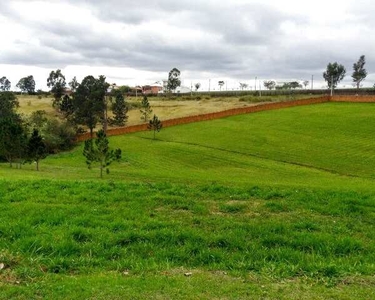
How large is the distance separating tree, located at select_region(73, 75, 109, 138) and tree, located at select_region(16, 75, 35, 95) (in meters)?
92.8

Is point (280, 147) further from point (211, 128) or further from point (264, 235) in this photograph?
point (264, 235)

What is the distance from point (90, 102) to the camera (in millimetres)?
66438

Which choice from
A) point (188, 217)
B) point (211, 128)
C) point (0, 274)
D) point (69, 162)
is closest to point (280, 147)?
point (211, 128)

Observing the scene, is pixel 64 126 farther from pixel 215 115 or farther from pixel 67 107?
pixel 215 115

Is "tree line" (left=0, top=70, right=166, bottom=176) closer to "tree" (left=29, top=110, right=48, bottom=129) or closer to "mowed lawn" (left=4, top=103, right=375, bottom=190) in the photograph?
"tree" (left=29, top=110, right=48, bottom=129)

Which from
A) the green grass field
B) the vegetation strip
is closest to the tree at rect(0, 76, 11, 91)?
the vegetation strip

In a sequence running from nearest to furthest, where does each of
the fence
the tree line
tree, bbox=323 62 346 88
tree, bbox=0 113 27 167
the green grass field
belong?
the green grass field < the tree line < tree, bbox=0 113 27 167 < the fence < tree, bbox=323 62 346 88

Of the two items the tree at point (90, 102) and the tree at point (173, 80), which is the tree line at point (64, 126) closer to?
the tree at point (90, 102)

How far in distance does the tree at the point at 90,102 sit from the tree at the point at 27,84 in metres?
92.8

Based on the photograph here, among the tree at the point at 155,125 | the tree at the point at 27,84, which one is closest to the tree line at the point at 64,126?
the tree at the point at 155,125

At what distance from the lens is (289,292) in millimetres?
5004

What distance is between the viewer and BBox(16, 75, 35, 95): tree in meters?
153

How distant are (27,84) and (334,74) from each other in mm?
106499

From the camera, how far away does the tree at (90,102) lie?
65.1 m
